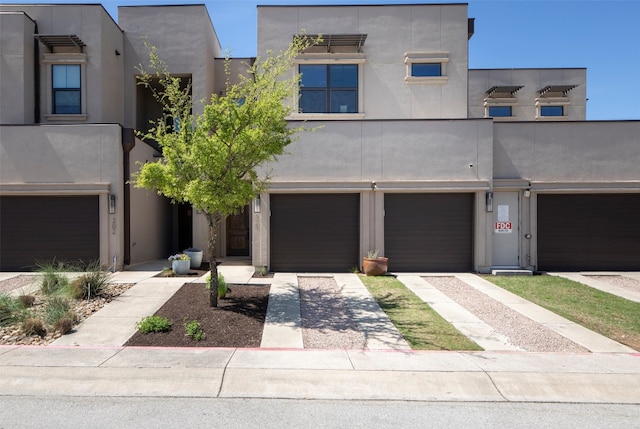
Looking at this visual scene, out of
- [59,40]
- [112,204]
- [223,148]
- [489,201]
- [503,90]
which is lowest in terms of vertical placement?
[112,204]

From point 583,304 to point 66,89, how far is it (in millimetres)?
20024

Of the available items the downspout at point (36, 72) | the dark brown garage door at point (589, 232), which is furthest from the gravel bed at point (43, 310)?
the dark brown garage door at point (589, 232)

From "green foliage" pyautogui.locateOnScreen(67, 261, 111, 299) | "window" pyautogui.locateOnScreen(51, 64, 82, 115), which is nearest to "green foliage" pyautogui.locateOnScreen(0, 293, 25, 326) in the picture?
"green foliage" pyautogui.locateOnScreen(67, 261, 111, 299)

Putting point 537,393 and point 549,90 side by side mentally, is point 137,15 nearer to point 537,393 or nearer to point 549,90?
point 537,393

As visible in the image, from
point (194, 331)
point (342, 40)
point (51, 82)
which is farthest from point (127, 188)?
point (342, 40)

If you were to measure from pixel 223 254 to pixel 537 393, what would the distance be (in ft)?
43.1

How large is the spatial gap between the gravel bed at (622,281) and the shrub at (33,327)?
15.0 metres

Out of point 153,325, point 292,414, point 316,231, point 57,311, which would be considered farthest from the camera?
point 316,231

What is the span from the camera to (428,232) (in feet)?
40.5

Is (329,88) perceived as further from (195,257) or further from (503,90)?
(503,90)

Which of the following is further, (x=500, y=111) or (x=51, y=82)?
(x=500, y=111)

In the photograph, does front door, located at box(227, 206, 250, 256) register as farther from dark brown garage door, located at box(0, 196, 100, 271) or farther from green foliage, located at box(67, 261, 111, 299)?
green foliage, located at box(67, 261, 111, 299)

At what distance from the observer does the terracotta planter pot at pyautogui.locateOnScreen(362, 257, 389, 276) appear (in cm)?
1153

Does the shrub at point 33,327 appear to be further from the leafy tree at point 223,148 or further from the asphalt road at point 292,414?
the leafy tree at point 223,148
